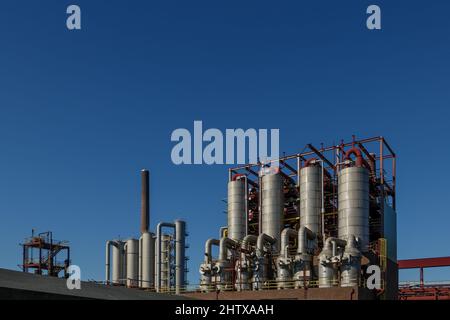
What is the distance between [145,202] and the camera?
236 ft

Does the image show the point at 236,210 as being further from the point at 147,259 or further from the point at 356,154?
the point at 147,259

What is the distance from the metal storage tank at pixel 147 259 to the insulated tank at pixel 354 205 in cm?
2556

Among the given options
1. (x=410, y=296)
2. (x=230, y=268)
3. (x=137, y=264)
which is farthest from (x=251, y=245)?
(x=410, y=296)

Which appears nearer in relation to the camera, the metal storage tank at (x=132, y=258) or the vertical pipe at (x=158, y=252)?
the vertical pipe at (x=158, y=252)

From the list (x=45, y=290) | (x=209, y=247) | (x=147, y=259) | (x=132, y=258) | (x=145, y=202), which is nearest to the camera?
(x=45, y=290)

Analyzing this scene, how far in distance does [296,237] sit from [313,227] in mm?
1620

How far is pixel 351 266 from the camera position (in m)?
45.7

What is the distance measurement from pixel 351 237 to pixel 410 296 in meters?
27.5

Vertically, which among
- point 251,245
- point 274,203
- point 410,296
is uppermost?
point 274,203

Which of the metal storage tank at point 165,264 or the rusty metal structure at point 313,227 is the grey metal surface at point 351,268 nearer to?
the rusty metal structure at point 313,227

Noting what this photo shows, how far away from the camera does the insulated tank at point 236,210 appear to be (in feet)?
189

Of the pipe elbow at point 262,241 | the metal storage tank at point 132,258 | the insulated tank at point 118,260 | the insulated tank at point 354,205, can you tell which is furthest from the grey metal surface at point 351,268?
the insulated tank at point 118,260

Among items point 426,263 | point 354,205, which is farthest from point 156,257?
point 426,263
